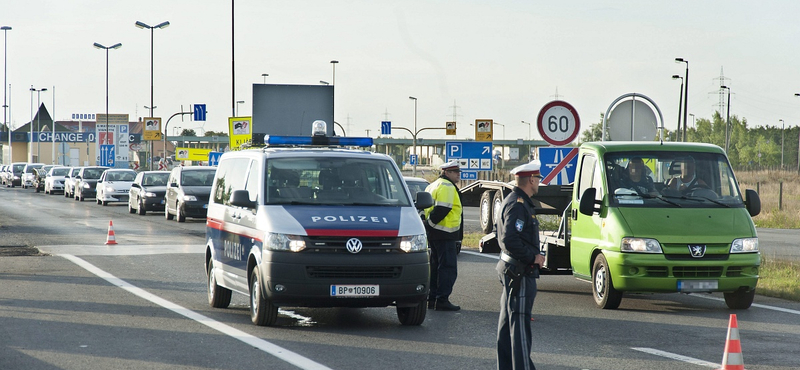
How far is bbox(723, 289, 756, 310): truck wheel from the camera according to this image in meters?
12.2

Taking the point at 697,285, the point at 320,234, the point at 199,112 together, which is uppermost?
the point at 199,112

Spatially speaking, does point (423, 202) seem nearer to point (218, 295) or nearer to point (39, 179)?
point (218, 295)

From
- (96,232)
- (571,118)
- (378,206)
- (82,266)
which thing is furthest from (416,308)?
(96,232)

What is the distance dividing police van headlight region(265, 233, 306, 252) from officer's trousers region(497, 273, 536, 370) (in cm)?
291

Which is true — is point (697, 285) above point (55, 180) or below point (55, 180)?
above

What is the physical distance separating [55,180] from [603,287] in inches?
2004

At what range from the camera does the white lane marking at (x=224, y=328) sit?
27.4 ft

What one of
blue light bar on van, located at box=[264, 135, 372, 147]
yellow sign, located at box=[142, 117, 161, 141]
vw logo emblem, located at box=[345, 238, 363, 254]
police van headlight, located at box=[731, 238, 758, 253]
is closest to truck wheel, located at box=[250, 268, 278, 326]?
vw logo emblem, located at box=[345, 238, 363, 254]

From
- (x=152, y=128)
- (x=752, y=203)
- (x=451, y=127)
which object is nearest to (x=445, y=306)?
(x=752, y=203)

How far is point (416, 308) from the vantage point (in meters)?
10.5

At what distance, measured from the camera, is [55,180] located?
5841cm

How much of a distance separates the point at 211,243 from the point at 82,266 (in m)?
5.29

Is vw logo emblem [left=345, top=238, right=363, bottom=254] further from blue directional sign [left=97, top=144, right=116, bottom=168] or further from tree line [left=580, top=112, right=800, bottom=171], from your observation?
tree line [left=580, top=112, right=800, bottom=171]

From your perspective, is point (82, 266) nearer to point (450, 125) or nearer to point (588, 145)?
point (588, 145)
